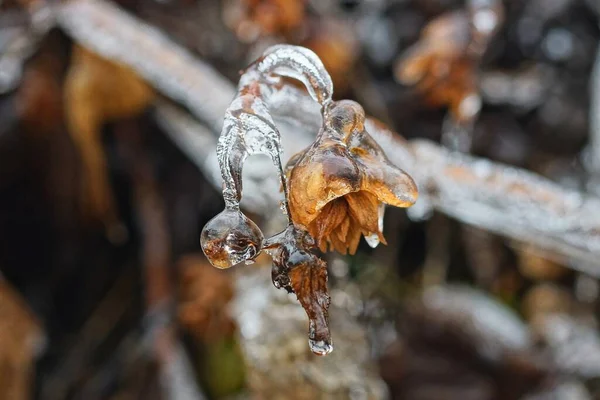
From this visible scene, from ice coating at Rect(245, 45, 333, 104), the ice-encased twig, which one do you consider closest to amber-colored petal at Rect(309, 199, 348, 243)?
ice coating at Rect(245, 45, 333, 104)

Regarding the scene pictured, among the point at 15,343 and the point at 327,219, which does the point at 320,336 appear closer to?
the point at 327,219

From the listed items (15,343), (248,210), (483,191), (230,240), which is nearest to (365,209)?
(230,240)

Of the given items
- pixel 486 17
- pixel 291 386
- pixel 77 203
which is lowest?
pixel 77 203

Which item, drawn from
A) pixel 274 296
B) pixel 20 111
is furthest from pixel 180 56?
pixel 20 111

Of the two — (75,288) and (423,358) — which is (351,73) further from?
(75,288)

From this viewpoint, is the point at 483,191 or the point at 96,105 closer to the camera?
the point at 483,191

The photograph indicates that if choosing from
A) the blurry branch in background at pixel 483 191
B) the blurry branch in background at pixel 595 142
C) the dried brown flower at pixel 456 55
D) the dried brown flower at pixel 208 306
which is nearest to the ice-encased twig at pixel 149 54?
the blurry branch in background at pixel 483 191

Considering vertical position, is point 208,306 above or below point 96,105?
below
